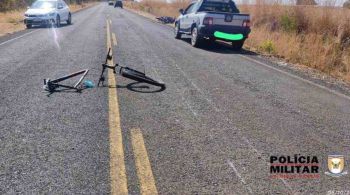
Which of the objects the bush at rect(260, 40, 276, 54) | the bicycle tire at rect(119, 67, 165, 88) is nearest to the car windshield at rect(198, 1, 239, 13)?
the bush at rect(260, 40, 276, 54)

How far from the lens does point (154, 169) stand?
363cm

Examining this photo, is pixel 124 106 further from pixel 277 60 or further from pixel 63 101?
pixel 277 60

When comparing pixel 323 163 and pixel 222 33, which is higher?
pixel 222 33

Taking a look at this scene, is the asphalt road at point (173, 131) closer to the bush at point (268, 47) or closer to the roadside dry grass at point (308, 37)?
the roadside dry grass at point (308, 37)

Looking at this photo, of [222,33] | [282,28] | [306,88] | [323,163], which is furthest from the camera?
[282,28]

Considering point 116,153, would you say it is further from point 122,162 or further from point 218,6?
point 218,6

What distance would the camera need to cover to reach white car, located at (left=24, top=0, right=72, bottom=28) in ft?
65.5

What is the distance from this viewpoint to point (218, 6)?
1408 cm

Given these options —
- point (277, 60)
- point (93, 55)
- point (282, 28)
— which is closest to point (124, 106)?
point (93, 55)

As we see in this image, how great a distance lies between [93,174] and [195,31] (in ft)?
34.6

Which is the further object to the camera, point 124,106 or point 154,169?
point 124,106

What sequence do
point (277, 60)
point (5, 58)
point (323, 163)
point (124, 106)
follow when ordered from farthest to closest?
point (277, 60)
point (5, 58)
point (124, 106)
point (323, 163)

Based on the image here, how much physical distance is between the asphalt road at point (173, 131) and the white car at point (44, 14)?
12164 millimetres

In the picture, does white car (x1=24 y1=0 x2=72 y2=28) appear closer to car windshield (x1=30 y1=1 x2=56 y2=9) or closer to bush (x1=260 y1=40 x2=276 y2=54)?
car windshield (x1=30 y1=1 x2=56 y2=9)
